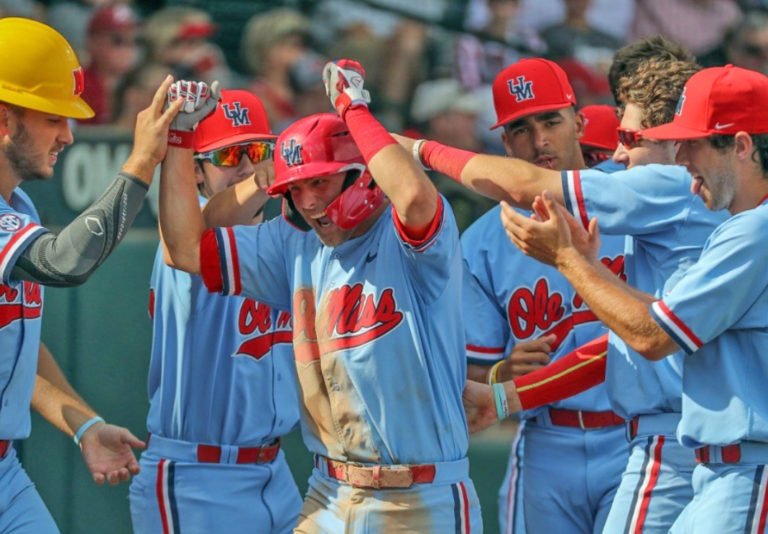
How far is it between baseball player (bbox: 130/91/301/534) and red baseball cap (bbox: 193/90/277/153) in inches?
7.4

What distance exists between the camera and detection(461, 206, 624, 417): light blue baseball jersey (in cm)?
512

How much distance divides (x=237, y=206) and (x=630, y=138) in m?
1.34

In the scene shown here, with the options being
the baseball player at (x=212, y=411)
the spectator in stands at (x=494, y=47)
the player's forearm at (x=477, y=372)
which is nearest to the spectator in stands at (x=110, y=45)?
the spectator in stands at (x=494, y=47)

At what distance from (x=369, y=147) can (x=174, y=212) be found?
709mm

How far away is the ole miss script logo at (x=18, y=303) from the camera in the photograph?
4.19 m

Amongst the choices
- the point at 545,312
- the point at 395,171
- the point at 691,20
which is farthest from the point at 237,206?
the point at 691,20

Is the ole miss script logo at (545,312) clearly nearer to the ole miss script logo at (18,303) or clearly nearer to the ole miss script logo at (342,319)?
the ole miss script logo at (342,319)

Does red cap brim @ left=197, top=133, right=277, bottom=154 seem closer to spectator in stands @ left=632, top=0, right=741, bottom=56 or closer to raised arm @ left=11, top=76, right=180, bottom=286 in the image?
raised arm @ left=11, top=76, right=180, bottom=286

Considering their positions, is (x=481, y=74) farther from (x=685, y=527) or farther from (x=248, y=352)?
(x=685, y=527)

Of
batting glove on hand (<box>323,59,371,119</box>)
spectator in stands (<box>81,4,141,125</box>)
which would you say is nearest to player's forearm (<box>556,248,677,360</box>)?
batting glove on hand (<box>323,59,371,119</box>)

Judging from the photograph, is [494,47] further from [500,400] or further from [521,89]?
[500,400]

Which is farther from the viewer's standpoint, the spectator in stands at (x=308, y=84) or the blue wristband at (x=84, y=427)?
the spectator in stands at (x=308, y=84)

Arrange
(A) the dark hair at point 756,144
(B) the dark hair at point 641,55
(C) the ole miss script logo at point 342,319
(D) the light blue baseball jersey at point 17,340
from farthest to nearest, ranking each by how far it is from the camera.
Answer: (B) the dark hair at point 641,55 → (D) the light blue baseball jersey at point 17,340 → (C) the ole miss script logo at point 342,319 → (A) the dark hair at point 756,144

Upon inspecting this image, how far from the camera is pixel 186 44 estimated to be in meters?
6.96
